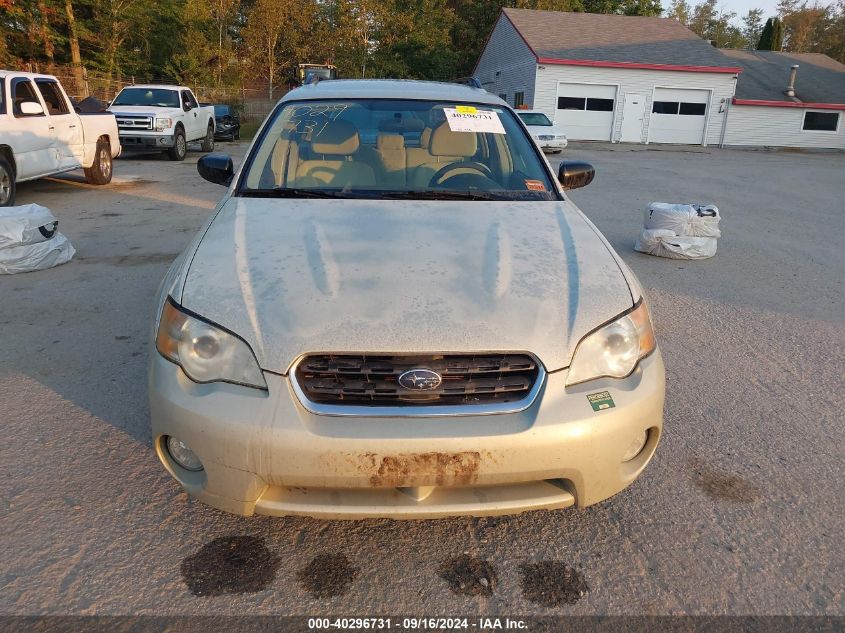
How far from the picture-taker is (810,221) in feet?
32.7

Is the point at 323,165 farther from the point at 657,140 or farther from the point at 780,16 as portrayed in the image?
the point at 780,16

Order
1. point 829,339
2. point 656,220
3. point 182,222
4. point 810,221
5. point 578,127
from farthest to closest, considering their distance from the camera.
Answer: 1. point 578,127
2. point 810,221
3. point 182,222
4. point 656,220
5. point 829,339

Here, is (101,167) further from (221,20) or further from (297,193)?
(221,20)

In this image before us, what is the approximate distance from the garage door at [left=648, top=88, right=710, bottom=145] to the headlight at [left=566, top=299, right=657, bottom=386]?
2995 cm

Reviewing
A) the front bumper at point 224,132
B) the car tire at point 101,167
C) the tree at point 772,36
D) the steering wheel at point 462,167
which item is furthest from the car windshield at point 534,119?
the tree at point 772,36

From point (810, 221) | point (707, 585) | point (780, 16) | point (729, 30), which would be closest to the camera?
point (707, 585)

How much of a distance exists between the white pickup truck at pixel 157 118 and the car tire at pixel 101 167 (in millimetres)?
3793

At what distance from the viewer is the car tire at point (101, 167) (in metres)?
11.5

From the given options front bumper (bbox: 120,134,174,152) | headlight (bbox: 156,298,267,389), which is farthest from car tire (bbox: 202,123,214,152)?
headlight (bbox: 156,298,267,389)

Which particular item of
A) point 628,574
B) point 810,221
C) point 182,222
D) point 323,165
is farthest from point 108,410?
point 810,221

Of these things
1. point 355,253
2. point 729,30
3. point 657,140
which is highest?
point 729,30

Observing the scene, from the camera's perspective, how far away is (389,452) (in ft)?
6.64

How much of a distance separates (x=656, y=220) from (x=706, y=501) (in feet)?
16.4

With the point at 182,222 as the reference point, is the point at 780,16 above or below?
above
